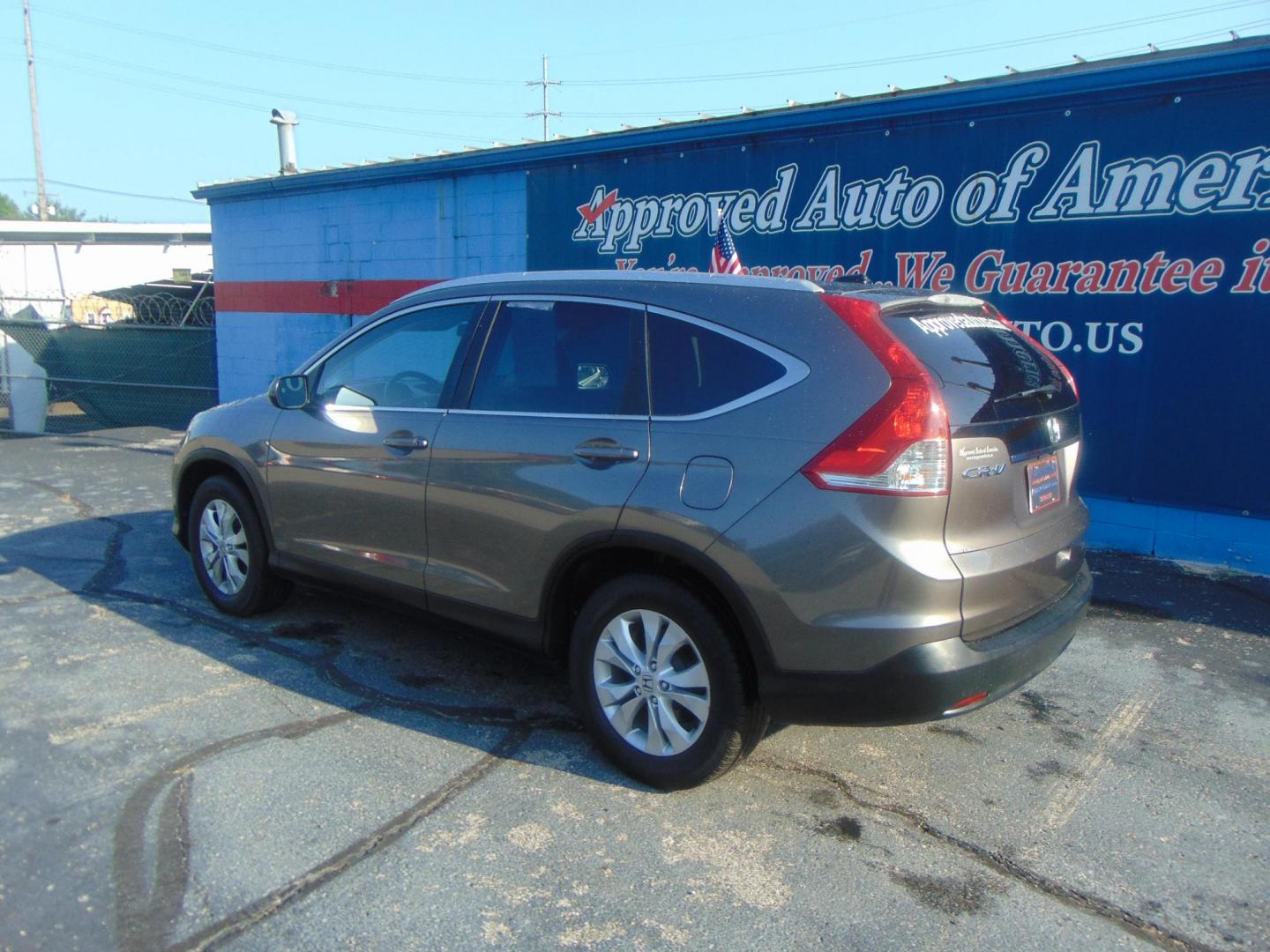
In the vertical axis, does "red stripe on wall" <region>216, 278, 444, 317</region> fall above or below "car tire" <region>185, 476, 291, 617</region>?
above

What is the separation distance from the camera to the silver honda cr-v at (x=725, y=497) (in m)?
2.98

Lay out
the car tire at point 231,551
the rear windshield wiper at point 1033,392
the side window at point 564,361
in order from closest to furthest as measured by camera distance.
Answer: the rear windshield wiper at point 1033,392 → the side window at point 564,361 → the car tire at point 231,551

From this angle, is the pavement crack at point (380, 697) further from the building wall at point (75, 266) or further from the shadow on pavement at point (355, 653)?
the building wall at point (75, 266)

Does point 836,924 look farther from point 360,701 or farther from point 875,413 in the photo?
point 360,701

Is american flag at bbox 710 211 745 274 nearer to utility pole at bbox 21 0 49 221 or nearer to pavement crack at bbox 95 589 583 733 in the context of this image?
pavement crack at bbox 95 589 583 733

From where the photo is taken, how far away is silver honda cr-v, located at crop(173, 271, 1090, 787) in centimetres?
298

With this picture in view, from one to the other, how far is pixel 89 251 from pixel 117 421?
1420cm

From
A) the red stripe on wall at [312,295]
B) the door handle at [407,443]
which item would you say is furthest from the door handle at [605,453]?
the red stripe on wall at [312,295]

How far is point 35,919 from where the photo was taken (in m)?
2.72

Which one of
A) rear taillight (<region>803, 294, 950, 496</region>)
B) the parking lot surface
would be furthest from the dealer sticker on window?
the parking lot surface

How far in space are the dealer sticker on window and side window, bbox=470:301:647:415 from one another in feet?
4.53

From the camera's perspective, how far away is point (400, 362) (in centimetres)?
447

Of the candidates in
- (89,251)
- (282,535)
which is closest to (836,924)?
(282,535)

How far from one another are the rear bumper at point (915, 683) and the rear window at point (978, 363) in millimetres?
735
